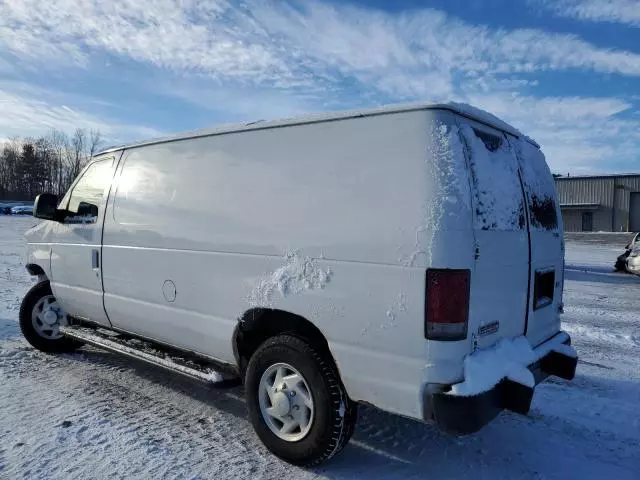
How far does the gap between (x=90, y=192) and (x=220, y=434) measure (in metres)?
2.83

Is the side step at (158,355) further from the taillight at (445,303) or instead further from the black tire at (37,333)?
the taillight at (445,303)

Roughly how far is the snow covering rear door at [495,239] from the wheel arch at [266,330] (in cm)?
99

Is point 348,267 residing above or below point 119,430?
above

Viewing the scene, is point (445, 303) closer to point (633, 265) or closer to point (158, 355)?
point (158, 355)

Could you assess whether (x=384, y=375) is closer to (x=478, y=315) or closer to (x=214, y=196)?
(x=478, y=315)

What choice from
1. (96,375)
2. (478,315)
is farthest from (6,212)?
(478,315)

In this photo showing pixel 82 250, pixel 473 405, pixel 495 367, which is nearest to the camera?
pixel 473 405

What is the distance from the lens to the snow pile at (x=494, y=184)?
295cm

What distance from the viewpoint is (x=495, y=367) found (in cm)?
294

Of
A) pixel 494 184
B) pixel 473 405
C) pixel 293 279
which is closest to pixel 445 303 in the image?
pixel 473 405

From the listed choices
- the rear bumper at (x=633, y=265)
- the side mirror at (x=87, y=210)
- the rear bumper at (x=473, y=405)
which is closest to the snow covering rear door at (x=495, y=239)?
the rear bumper at (x=473, y=405)

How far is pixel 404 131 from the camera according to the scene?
9.76 ft

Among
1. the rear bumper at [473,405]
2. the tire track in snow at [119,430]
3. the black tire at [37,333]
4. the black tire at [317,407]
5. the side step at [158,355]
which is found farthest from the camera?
the black tire at [37,333]

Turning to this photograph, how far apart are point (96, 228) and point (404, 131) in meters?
3.27
